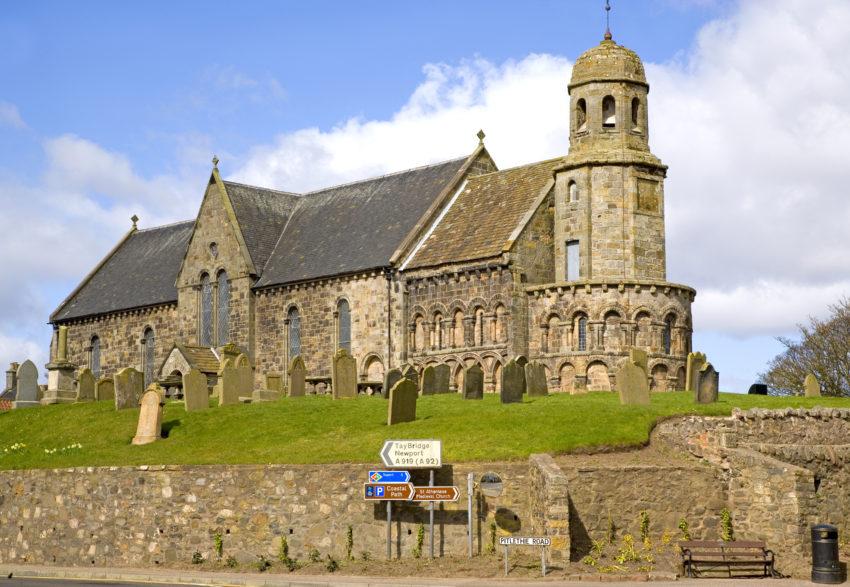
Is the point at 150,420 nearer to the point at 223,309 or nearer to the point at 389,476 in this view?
the point at 389,476

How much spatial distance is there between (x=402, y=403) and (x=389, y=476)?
5413 mm

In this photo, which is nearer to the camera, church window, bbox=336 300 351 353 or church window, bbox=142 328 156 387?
church window, bbox=336 300 351 353

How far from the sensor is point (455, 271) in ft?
184

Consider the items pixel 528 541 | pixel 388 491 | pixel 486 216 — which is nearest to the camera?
pixel 528 541

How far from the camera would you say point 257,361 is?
211 ft

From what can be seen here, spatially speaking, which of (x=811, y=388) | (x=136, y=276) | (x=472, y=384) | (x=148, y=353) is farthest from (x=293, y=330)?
(x=811, y=388)

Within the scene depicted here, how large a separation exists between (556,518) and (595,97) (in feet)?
92.6

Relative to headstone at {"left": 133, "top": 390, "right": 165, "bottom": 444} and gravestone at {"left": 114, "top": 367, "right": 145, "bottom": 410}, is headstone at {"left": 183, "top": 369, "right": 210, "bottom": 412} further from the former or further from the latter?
gravestone at {"left": 114, "top": 367, "right": 145, "bottom": 410}

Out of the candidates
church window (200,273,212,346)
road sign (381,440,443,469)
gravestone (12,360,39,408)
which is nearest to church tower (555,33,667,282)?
church window (200,273,212,346)

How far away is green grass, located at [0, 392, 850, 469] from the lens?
113ft

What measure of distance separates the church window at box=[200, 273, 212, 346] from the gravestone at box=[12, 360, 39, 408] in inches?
528

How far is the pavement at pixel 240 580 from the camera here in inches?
1100

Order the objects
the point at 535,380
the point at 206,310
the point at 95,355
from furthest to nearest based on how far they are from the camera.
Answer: the point at 95,355
the point at 206,310
the point at 535,380

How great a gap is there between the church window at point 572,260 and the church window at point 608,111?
4945mm
